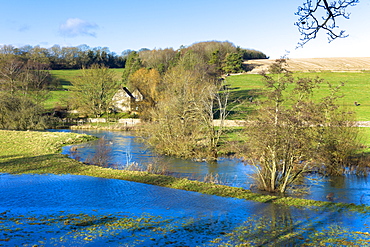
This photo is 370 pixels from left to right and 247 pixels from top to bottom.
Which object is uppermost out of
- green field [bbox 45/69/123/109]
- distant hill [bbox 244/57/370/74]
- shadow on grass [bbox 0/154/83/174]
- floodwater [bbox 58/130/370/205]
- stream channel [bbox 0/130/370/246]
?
distant hill [bbox 244/57/370/74]

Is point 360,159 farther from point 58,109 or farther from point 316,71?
point 316,71

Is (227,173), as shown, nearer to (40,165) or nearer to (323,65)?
(40,165)

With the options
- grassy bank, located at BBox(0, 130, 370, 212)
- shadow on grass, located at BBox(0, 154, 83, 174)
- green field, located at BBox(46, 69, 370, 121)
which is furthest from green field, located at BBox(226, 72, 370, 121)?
shadow on grass, located at BBox(0, 154, 83, 174)

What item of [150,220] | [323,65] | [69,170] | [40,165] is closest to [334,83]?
[323,65]

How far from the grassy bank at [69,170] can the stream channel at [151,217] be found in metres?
0.88

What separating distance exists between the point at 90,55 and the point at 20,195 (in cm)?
10841

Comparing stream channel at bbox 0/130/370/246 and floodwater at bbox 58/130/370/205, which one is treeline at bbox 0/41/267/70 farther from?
stream channel at bbox 0/130/370/246

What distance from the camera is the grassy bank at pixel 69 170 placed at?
15945 millimetres

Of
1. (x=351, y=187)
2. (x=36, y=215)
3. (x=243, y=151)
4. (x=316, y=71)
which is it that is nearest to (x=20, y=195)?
(x=36, y=215)

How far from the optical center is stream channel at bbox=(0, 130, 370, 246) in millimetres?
10562

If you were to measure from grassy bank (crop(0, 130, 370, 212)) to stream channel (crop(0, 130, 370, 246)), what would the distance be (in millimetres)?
882

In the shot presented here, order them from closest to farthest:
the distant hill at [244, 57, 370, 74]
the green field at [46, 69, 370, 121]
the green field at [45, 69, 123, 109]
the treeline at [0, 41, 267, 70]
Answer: the green field at [46, 69, 370, 121], the green field at [45, 69, 123, 109], the distant hill at [244, 57, 370, 74], the treeline at [0, 41, 267, 70]

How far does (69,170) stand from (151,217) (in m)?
11.1

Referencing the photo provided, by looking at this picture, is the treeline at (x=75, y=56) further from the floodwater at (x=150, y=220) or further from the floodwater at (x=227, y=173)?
the floodwater at (x=150, y=220)
